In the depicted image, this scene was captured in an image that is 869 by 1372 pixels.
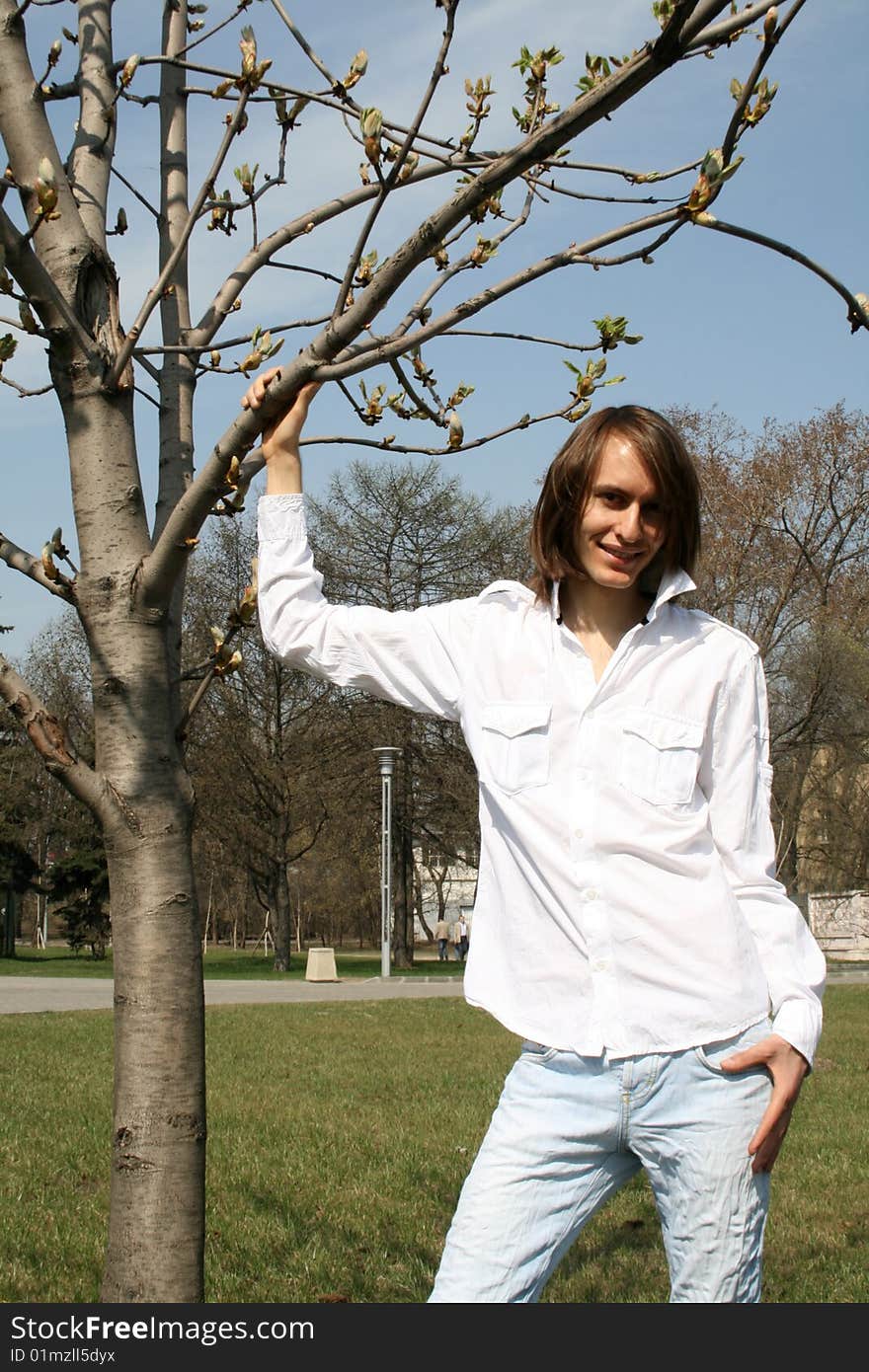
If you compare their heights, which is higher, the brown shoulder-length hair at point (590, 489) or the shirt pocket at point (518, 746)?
the brown shoulder-length hair at point (590, 489)

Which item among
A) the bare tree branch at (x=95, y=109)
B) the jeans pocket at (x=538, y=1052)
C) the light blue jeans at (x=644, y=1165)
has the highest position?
the bare tree branch at (x=95, y=109)

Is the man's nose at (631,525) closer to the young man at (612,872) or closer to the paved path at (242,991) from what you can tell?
the young man at (612,872)

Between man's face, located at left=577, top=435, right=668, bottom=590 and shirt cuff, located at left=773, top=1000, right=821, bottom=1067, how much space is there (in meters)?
0.79

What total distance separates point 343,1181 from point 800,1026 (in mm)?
4354

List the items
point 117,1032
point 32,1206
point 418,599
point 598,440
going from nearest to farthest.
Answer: point 598,440
point 117,1032
point 32,1206
point 418,599

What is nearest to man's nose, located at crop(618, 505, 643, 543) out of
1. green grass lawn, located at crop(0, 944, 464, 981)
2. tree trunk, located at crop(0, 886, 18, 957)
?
green grass lawn, located at crop(0, 944, 464, 981)

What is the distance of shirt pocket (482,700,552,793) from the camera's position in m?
2.33

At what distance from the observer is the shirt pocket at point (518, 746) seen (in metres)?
2.33

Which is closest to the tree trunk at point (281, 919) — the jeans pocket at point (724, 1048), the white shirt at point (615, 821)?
the white shirt at point (615, 821)

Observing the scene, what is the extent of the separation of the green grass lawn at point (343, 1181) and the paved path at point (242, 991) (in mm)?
6297

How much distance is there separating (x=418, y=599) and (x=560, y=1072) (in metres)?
28.1
